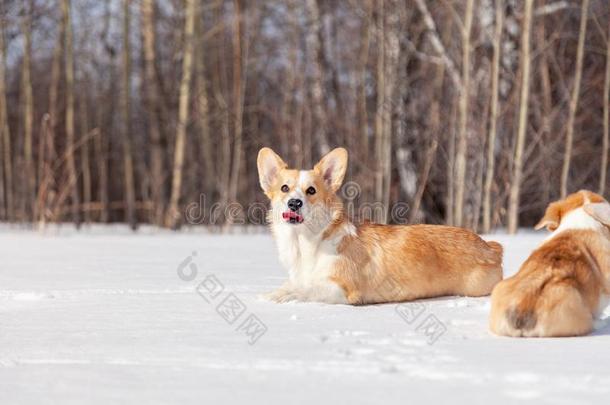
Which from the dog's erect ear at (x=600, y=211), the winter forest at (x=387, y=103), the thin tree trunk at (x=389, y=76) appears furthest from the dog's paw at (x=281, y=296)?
the thin tree trunk at (x=389, y=76)

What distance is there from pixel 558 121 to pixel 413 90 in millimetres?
3006

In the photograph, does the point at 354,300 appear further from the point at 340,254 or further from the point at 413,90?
the point at 413,90

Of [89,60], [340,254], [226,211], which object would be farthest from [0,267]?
[89,60]

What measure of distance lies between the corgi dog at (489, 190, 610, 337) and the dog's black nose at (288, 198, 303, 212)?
1253 mm

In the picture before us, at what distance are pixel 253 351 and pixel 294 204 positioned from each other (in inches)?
56.6

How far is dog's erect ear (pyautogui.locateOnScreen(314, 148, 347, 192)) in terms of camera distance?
443cm

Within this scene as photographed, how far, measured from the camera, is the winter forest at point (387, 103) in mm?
10281

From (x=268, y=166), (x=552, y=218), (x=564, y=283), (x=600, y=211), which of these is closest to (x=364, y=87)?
(x=268, y=166)

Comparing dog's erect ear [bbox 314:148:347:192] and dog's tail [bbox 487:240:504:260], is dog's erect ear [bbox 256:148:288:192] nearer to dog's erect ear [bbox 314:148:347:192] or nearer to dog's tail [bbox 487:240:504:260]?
dog's erect ear [bbox 314:148:347:192]

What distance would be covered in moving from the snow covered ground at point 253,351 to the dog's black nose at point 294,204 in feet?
1.82

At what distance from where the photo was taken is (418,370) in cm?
252

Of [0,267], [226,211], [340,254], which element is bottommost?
[226,211]

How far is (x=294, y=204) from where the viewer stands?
13.6 feet

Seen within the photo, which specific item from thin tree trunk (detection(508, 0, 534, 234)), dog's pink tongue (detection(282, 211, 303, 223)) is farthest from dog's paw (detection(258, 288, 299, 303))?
thin tree trunk (detection(508, 0, 534, 234))
